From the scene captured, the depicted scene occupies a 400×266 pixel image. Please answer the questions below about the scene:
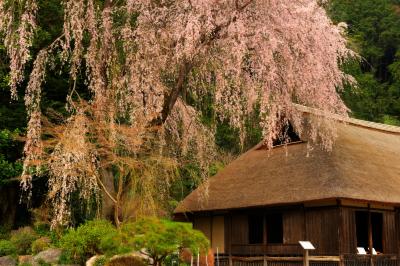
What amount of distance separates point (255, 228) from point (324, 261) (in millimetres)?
3584

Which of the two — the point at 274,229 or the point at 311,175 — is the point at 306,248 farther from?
the point at 274,229

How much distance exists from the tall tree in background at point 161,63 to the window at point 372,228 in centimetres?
527

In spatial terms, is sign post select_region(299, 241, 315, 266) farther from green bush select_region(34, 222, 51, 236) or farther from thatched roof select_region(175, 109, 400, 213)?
green bush select_region(34, 222, 51, 236)

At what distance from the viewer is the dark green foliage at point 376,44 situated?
3862 cm

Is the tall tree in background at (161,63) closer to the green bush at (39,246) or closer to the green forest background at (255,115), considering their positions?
the green forest background at (255,115)

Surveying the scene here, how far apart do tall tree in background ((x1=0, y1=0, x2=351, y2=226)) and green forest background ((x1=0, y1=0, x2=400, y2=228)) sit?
2045 millimetres

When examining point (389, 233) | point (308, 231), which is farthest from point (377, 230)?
point (308, 231)

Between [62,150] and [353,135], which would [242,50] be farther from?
[353,135]

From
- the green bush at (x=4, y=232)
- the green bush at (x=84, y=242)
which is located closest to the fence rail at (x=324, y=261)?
the green bush at (x=84, y=242)

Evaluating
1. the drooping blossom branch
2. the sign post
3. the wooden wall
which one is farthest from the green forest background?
the sign post

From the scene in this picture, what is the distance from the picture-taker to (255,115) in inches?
671

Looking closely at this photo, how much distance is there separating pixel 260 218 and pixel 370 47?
3130 centimetres

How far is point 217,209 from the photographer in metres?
17.8

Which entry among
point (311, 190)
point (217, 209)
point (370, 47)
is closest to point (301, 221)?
point (311, 190)
